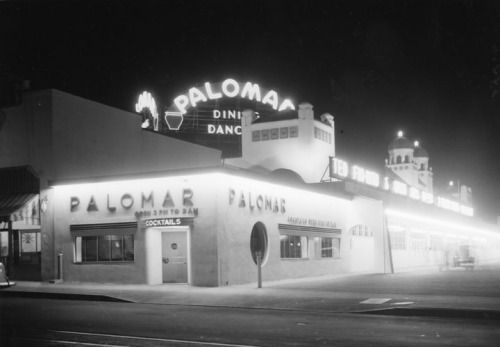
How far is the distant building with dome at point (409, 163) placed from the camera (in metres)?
92.4

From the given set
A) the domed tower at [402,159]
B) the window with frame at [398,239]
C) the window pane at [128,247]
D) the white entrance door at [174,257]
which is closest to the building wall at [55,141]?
the window pane at [128,247]

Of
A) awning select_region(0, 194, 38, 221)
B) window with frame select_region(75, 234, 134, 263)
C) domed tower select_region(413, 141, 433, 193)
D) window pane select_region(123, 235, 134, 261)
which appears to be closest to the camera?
window pane select_region(123, 235, 134, 261)

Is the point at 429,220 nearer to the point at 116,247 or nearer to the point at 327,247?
the point at 327,247

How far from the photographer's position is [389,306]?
1620 centimetres

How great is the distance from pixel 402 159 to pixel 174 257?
241 ft

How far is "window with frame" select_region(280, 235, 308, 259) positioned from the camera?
96.5ft

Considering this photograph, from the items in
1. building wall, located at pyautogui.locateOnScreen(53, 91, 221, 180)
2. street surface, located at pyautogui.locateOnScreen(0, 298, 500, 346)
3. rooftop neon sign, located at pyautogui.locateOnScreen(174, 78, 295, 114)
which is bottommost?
street surface, located at pyautogui.locateOnScreen(0, 298, 500, 346)

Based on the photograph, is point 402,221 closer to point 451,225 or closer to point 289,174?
point 289,174

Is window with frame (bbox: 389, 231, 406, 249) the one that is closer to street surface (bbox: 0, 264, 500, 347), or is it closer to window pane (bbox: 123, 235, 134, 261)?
street surface (bbox: 0, 264, 500, 347)

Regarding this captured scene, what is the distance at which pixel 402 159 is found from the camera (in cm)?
9481

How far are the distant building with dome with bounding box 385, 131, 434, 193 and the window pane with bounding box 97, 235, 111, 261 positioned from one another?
67.0m

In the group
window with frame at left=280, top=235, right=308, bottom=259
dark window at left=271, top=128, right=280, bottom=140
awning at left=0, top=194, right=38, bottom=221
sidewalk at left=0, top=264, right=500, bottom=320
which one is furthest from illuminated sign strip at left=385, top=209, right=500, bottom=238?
awning at left=0, top=194, right=38, bottom=221

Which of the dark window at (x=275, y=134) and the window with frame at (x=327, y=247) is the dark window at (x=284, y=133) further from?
the window with frame at (x=327, y=247)

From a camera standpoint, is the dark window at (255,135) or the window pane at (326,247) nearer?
the window pane at (326,247)
